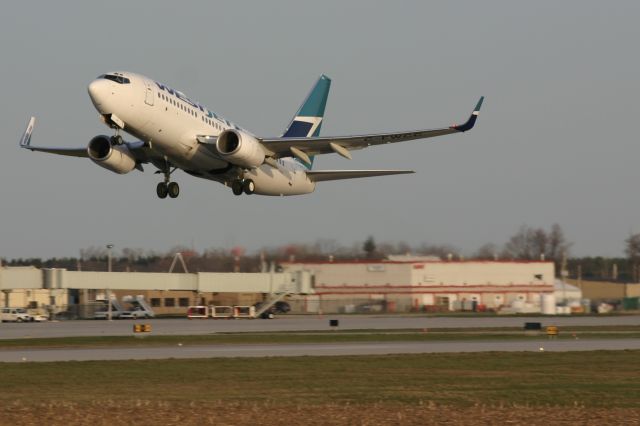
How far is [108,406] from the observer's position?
27281 millimetres

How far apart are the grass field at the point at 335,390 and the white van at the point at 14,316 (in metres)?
52.7

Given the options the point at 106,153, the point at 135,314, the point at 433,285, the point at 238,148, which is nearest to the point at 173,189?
the point at 106,153

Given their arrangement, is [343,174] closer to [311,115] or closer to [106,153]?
[311,115]

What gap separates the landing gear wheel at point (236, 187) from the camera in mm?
52188

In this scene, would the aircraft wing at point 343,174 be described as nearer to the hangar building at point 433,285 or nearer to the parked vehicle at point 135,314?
the parked vehicle at point 135,314

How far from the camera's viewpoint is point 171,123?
46000 mm

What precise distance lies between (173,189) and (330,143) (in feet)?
27.4

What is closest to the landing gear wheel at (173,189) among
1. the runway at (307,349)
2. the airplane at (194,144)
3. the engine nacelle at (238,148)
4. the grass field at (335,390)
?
the airplane at (194,144)

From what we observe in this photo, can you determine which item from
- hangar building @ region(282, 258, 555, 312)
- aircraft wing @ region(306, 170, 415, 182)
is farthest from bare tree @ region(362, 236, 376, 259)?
aircraft wing @ region(306, 170, 415, 182)

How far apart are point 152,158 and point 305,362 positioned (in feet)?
47.6

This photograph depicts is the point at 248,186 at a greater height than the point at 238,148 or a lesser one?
lesser

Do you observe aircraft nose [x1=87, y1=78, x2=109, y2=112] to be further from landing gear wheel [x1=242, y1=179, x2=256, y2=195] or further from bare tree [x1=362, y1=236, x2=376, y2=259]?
bare tree [x1=362, y1=236, x2=376, y2=259]

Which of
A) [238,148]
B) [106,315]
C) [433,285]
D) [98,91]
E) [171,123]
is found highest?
[98,91]

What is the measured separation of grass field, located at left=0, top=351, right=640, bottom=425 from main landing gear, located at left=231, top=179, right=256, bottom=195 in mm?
11624
